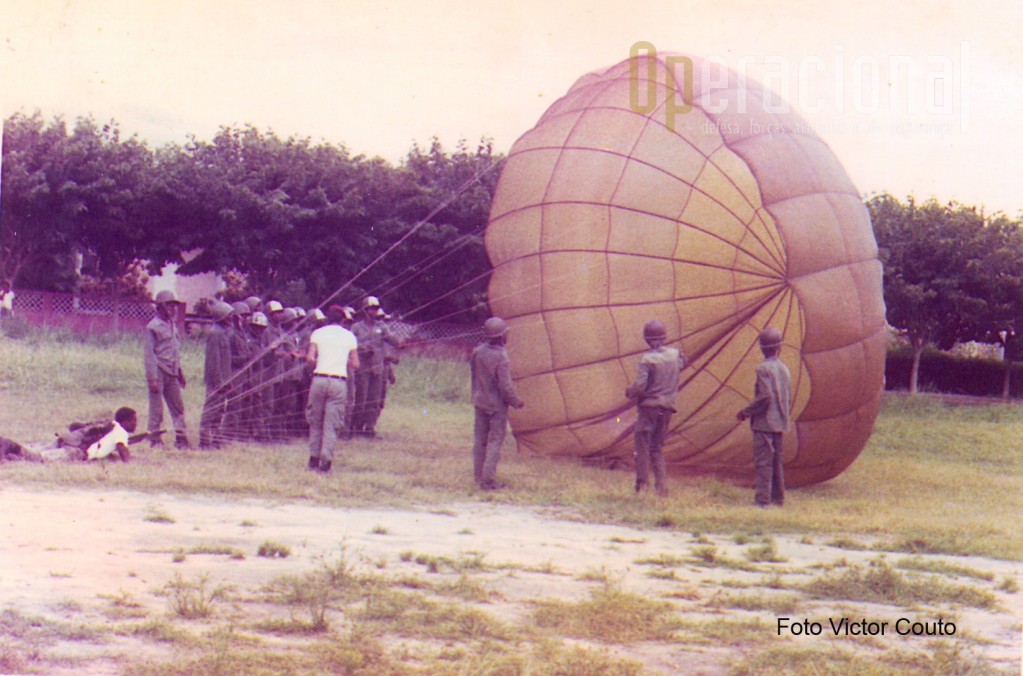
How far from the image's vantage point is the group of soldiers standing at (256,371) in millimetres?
10000

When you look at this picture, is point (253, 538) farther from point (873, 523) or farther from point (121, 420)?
point (873, 523)

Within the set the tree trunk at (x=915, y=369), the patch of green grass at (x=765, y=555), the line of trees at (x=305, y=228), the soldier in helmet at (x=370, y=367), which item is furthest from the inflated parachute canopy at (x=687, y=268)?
the tree trunk at (x=915, y=369)

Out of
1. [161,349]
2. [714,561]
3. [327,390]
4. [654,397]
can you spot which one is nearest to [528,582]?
[714,561]

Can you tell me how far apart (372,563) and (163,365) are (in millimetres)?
5003

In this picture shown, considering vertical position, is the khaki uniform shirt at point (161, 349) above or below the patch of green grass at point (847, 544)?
above

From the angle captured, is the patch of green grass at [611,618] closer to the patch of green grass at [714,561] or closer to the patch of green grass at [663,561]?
the patch of green grass at [663,561]

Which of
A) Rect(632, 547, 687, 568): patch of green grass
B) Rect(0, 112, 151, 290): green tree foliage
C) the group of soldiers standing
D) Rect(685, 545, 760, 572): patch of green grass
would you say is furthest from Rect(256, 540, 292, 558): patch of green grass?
Rect(0, 112, 151, 290): green tree foliage

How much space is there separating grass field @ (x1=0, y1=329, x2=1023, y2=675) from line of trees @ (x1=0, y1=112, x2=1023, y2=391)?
2980 millimetres

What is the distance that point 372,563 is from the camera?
5.84 meters

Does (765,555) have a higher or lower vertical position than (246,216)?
lower

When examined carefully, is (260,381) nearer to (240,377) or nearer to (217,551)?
(240,377)

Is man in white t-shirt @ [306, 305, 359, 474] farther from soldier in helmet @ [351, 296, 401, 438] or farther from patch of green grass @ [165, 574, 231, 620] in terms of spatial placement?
patch of green grass @ [165, 574, 231, 620]

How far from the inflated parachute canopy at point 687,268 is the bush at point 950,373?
3.41 m

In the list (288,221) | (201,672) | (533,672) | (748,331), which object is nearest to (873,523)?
(748,331)
